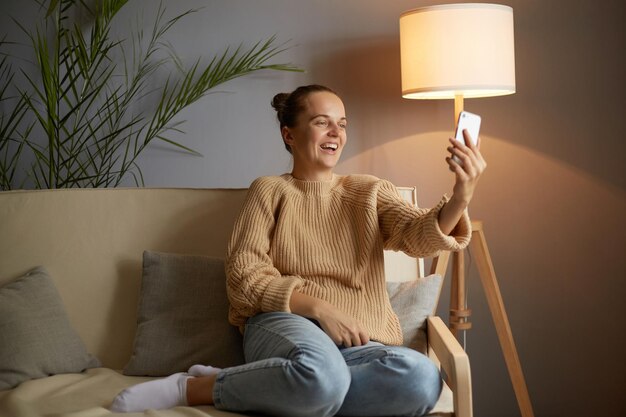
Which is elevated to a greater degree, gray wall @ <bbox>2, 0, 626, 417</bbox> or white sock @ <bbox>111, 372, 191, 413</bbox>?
gray wall @ <bbox>2, 0, 626, 417</bbox>

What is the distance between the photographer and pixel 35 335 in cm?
229

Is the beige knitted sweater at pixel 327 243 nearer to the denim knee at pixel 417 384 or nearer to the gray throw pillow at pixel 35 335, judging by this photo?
the denim knee at pixel 417 384

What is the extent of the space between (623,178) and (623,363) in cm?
69

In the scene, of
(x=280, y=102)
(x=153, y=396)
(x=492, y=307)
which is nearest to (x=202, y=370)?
(x=153, y=396)

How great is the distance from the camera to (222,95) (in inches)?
128

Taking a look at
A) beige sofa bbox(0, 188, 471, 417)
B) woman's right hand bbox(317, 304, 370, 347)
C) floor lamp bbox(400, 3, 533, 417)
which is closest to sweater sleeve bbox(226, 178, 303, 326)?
woman's right hand bbox(317, 304, 370, 347)

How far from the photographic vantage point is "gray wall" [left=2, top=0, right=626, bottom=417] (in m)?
3.15

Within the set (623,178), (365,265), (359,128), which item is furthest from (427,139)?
(365,265)

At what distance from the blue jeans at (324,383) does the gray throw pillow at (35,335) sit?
55 cm

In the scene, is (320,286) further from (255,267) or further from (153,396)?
(153,396)

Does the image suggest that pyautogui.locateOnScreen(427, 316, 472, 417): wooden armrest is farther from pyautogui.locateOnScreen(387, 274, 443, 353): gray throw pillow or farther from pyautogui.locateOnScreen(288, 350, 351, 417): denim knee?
pyautogui.locateOnScreen(387, 274, 443, 353): gray throw pillow

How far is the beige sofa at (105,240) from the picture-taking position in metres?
2.46

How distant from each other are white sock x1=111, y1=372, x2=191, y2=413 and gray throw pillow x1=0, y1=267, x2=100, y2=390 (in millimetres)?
383

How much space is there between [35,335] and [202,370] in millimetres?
497
